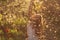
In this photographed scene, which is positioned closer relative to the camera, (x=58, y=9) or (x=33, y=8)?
(x=58, y=9)

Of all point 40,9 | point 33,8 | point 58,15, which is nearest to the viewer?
point 58,15

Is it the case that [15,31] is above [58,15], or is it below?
below

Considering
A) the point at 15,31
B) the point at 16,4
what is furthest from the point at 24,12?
the point at 15,31

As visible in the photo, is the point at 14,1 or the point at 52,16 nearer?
the point at 52,16

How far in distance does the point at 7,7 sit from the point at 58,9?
108cm

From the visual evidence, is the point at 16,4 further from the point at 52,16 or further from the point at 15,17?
the point at 52,16

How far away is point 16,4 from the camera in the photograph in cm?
443

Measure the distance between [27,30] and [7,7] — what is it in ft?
2.19

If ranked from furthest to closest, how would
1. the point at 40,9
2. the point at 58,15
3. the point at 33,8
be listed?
the point at 33,8, the point at 40,9, the point at 58,15

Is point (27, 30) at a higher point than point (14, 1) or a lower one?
lower

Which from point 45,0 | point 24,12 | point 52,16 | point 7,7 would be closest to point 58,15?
point 52,16

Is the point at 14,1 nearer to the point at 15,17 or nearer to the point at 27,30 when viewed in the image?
the point at 15,17

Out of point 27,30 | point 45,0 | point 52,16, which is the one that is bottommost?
point 27,30

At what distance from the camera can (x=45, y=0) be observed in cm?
428
